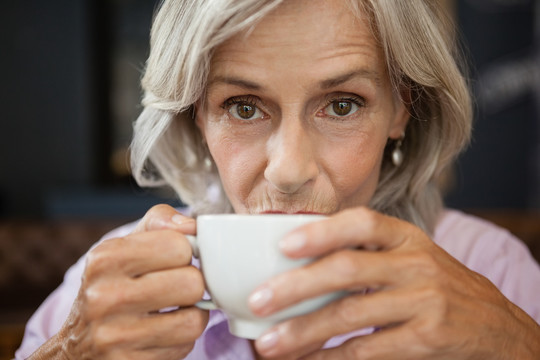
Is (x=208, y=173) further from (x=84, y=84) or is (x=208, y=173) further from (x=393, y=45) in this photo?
(x=84, y=84)

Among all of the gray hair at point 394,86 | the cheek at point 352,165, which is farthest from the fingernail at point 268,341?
the gray hair at point 394,86

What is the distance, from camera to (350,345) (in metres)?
0.68

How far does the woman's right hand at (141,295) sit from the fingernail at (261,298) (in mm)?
94

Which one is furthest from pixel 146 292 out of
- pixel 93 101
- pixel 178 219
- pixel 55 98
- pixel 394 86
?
pixel 55 98

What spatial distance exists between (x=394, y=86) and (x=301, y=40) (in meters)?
0.25

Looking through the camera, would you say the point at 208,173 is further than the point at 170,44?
Yes

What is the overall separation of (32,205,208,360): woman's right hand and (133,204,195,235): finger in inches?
0.7

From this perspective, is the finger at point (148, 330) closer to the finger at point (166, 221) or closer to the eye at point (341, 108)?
the finger at point (166, 221)

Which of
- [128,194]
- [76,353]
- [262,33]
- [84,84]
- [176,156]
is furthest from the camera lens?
[84,84]

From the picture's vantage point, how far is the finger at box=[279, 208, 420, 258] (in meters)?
0.61

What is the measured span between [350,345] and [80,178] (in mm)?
5680

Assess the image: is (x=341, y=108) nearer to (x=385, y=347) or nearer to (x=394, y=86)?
(x=394, y=86)

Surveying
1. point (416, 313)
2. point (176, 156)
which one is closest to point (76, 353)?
point (416, 313)

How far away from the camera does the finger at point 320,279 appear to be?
0.62 meters
